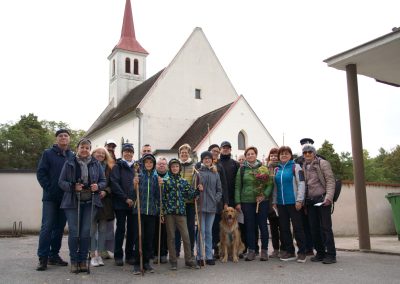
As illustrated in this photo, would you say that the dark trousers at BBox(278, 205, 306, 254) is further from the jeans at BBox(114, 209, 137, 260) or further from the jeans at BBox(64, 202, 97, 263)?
the jeans at BBox(64, 202, 97, 263)

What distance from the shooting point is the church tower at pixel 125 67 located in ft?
131

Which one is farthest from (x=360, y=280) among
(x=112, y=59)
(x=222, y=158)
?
(x=112, y=59)

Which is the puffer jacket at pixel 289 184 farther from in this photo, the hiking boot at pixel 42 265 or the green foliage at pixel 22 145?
the green foliage at pixel 22 145

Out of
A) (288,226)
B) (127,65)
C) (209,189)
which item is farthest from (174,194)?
(127,65)

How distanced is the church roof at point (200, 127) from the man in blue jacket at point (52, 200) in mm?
19420

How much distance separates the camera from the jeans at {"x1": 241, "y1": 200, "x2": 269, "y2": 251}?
822 centimetres

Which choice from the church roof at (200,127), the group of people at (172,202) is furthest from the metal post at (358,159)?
the church roof at (200,127)

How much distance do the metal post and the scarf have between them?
5648 mm

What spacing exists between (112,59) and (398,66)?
115 feet

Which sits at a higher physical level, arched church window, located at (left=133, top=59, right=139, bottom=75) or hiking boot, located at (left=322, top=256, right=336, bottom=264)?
arched church window, located at (left=133, top=59, right=139, bottom=75)

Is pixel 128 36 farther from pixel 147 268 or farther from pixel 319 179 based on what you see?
pixel 147 268

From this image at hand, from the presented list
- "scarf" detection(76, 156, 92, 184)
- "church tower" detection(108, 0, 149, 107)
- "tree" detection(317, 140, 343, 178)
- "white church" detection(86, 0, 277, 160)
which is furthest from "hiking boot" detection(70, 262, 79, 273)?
"tree" detection(317, 140, 343, 178)

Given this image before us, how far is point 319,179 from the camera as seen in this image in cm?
799

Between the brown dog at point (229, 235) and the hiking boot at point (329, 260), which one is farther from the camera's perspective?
the brown dog at point (229, 235)
